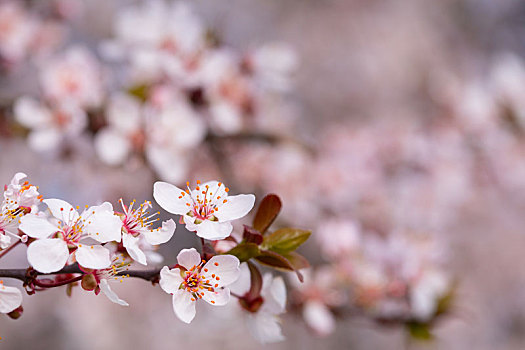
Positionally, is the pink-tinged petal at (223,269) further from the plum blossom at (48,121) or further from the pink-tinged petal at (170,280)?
the plum blossom at (48,121)

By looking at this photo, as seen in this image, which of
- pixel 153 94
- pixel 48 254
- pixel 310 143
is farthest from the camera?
pixel 310 143

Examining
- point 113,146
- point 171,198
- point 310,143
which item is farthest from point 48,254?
point 310,143

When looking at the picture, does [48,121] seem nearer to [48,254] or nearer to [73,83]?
[73,83]

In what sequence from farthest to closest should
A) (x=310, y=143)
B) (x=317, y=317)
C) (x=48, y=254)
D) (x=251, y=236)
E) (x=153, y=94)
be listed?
(x=310, y=143), (x=153, y=94), (x=317, y=317), (x=251, y=236), (x=48, y=254)

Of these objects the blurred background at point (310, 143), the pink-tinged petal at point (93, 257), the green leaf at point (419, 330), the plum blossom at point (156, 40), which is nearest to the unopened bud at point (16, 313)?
the pink-tinged petal at point (93, 257)

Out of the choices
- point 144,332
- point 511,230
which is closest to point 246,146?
point 144,332

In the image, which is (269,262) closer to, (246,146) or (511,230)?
(246,146)
